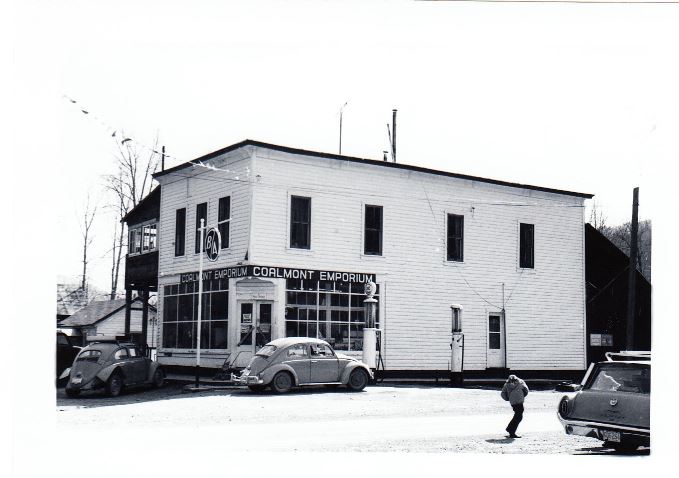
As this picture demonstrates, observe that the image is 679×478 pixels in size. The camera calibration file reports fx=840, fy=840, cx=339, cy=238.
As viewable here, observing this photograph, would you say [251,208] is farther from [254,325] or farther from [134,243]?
Result: [134,243]

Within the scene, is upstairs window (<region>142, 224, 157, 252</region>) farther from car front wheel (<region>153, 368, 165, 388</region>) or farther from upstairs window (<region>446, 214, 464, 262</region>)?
upstairs window (<region>446, 214, 464, 262</region>)

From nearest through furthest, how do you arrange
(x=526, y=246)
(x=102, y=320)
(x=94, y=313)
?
1. (x=526, y=246)
2. (x=94, y=313)
3. (x=102, y=320)

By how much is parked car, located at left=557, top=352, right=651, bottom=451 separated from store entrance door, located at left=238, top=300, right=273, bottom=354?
12.7 metres

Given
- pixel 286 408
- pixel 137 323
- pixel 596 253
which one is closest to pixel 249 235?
pixel 286 408

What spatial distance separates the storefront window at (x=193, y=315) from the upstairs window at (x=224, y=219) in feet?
4.08

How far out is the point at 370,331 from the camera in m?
23.3

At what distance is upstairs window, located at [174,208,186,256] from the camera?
26938 millimetres

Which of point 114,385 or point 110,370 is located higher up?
point 110,370

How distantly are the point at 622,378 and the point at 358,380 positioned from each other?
9.53 meters

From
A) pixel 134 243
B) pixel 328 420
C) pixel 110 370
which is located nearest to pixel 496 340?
pixel 328 420

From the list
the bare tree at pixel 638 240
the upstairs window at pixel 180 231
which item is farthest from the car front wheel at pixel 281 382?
the upstairs window at pixel 180 231

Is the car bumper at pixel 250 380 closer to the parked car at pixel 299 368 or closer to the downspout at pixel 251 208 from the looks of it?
the parked car at pixel 299 368

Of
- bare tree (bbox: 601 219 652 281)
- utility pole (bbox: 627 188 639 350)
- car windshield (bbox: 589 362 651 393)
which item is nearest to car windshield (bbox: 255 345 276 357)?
utility pole (bbox: 627 188 639 350)

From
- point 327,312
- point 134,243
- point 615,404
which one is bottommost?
point 615,404
